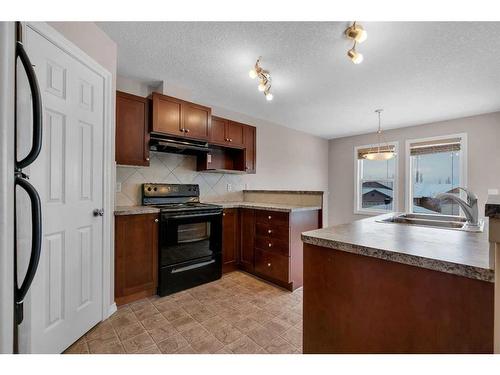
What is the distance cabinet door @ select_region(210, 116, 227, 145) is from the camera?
3.02m

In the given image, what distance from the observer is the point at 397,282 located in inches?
35.6

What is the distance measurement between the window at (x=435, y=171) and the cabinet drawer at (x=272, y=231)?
3.35m

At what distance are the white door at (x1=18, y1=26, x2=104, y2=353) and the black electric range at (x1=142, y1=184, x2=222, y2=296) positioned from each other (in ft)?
1.97

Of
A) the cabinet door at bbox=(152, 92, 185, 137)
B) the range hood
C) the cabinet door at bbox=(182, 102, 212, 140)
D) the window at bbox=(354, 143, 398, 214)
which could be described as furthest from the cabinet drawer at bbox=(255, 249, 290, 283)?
the window at bbox=(354, 143, 398, 214)

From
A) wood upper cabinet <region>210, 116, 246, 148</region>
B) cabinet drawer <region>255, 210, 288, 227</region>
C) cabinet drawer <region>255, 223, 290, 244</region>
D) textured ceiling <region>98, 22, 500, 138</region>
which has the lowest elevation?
cabinet drawer <region>255, 223, 290, 244</region>

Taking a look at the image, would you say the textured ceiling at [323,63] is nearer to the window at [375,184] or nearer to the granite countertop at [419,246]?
the window at [375,184]

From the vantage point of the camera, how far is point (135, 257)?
215cm

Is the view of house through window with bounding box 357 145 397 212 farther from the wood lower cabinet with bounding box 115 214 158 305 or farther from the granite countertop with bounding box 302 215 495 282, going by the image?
the wood lower cabinet with bounding box 115 214 158 305

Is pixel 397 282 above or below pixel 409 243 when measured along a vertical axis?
below

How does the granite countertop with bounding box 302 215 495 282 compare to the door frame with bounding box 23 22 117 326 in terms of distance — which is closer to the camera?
the granite countertop with bounding box 302 215 495 282

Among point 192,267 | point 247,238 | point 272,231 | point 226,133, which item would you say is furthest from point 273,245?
point 226,133
